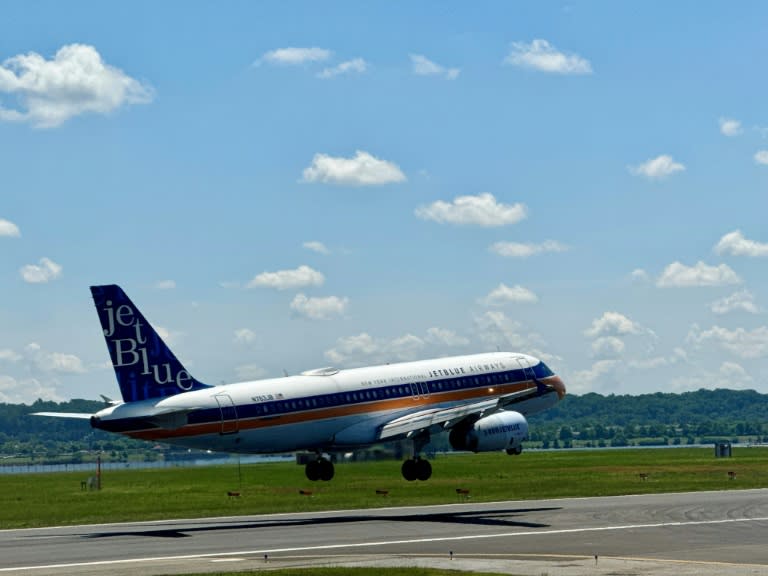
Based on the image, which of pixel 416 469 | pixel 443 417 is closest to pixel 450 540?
pixel 443 417

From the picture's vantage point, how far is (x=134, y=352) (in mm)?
63531

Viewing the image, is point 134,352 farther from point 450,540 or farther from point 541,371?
point 541,371

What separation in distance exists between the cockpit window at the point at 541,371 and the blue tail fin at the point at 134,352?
23.9m

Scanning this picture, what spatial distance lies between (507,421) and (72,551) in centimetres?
2620

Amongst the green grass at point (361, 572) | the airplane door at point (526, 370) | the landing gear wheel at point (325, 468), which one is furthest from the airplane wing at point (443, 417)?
the green grass at point (361, 572)

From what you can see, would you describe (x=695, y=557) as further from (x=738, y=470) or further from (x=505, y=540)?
(x=738, y=470)

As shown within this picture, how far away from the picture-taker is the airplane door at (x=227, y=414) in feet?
209

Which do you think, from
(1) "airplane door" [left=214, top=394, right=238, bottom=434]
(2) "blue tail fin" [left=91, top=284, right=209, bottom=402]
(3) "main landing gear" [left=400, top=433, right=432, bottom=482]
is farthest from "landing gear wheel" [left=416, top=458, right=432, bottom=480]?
(2) "blue tail fin" [left=91, top=284, right=209, bottom=402]

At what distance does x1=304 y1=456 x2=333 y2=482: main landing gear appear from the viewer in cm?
7269

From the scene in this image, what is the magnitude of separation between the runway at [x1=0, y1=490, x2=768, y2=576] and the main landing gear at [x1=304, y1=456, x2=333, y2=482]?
356 centimetres

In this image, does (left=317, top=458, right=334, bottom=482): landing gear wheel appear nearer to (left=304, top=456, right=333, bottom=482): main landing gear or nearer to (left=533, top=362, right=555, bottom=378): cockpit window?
(left=304, top=456, right=333, bottom=482): main landing gear

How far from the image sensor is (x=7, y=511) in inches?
3268

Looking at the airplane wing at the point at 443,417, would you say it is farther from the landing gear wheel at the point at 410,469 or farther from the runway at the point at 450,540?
the runway at the point at 450,540

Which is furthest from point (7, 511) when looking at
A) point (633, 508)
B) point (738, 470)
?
point (738, 470)
